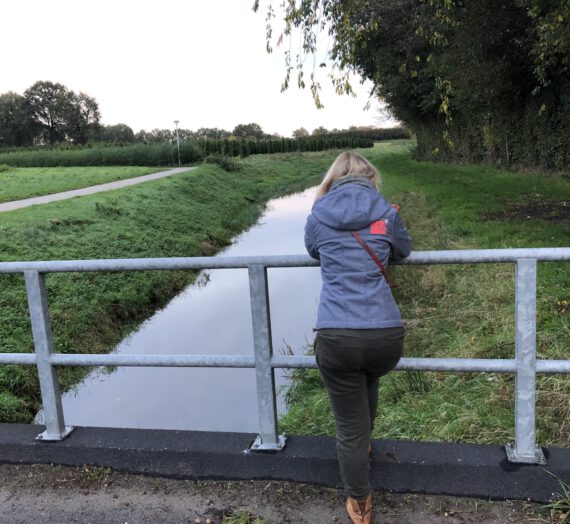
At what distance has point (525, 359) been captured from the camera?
2607 millimetres

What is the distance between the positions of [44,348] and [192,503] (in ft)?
3.60

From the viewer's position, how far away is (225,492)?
2.78m

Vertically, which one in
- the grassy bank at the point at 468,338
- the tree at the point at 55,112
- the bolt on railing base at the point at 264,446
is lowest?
the grassy bank at the point at 468,338

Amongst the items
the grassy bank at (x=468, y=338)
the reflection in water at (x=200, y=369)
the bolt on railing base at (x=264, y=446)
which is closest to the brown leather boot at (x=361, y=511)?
the bolt on railing base at (x=264, y=446)

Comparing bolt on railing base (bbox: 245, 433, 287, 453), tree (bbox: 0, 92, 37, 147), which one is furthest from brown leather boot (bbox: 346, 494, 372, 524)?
tree (bbox: 0, 92, 37, 147)

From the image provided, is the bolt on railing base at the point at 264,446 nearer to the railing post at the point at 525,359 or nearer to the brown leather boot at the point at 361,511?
the brown leather boot at the point at 361,511

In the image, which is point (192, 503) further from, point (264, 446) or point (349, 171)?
point (349, 171)

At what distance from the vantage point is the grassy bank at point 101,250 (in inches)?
283

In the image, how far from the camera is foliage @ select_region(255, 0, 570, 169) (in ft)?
20.5

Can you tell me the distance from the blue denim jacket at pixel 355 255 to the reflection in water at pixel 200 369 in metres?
3.53

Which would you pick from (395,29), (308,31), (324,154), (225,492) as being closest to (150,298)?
(308,31)

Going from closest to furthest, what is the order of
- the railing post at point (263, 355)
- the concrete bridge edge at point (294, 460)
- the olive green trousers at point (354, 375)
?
the olive green trousers at point (354, 375) < the concrete bridge edge at point (294, 460) < the railing post at point (263, 355)

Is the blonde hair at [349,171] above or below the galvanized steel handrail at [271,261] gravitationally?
above

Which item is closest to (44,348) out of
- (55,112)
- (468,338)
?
(468,338)
